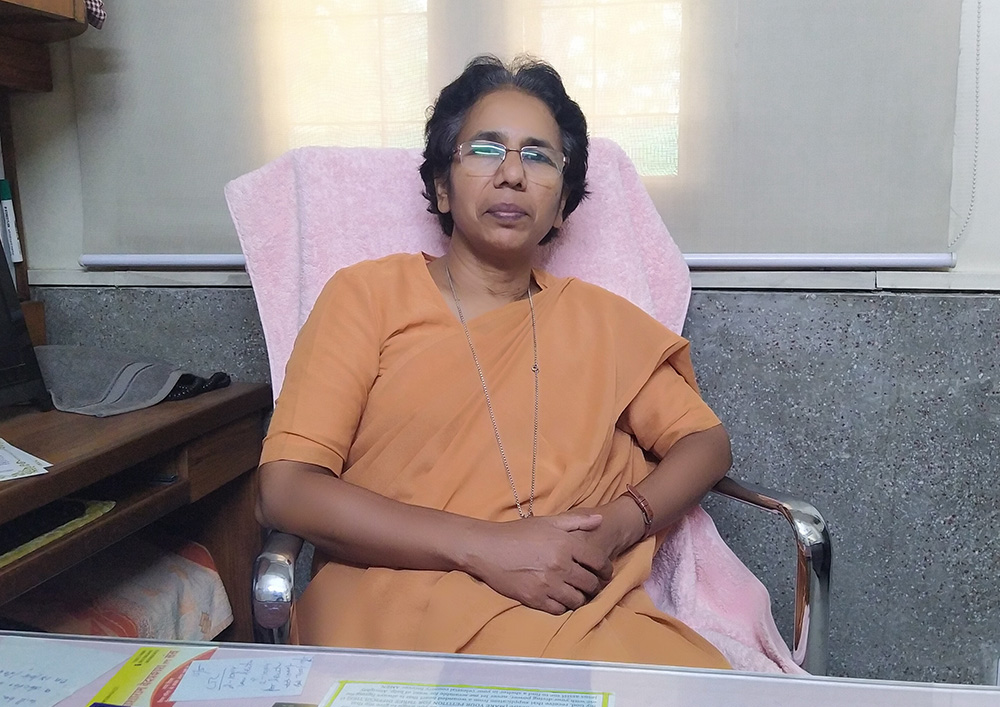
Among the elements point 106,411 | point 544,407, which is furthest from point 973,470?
point 106,411

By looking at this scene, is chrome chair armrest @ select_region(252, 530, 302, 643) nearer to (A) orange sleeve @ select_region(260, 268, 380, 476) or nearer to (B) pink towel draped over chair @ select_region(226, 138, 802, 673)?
(A) orange sleeve @ select_region(260, 268, 380, 476)

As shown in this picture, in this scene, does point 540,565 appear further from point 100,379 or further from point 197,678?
point 100,379

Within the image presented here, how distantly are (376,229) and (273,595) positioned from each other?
0.77 metres

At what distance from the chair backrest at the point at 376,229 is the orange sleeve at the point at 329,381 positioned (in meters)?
0.22

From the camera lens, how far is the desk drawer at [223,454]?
1.46 m

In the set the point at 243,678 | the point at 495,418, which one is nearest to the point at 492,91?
the point at 495,418

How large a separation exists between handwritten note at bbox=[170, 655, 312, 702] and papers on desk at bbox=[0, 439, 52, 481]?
1.92 feet

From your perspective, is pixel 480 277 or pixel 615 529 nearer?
pixel 615 529

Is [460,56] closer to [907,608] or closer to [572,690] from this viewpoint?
[572,690]

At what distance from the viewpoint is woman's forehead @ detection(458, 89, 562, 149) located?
1269 mm

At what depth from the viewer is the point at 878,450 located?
1.62 m

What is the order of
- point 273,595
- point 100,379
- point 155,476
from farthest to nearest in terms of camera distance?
point 100,379
point 155,476
point 273,595

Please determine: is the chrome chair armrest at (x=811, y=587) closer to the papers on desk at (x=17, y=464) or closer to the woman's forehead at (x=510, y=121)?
the woman's forehead at (x=510, y=121)

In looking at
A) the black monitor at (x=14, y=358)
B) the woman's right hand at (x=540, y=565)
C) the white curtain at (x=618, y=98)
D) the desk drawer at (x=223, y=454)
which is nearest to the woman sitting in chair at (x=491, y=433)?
the woman's right hand at (x=540, y=565)
